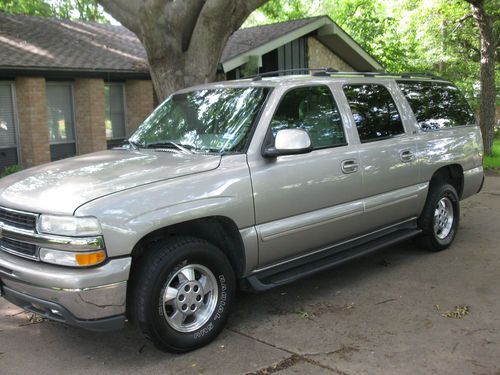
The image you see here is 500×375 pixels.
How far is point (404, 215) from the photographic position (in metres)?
5.64

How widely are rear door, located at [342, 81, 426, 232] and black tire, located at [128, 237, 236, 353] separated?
67.4 inches

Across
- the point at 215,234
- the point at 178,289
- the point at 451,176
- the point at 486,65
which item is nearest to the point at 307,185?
the point at 215,234

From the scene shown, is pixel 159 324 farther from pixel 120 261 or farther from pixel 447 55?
pixel 447 55

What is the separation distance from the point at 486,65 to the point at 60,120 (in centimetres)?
1084

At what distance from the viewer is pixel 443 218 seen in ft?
20.7

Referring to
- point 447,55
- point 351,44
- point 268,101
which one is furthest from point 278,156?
point 447,55

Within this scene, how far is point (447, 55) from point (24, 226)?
21.9 meters

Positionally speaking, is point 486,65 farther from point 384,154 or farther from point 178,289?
point 178,289

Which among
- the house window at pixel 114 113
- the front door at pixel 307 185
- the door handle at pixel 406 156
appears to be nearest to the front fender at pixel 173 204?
the front door at pixel 307 185

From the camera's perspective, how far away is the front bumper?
3387 millimetres

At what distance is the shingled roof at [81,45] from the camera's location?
11.8 metres

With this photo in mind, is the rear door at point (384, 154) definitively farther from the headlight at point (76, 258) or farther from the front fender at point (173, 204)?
the headlight at point (76, 258)

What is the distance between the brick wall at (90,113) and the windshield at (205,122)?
8.28 meters

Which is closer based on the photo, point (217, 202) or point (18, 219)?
point (18, 219)
